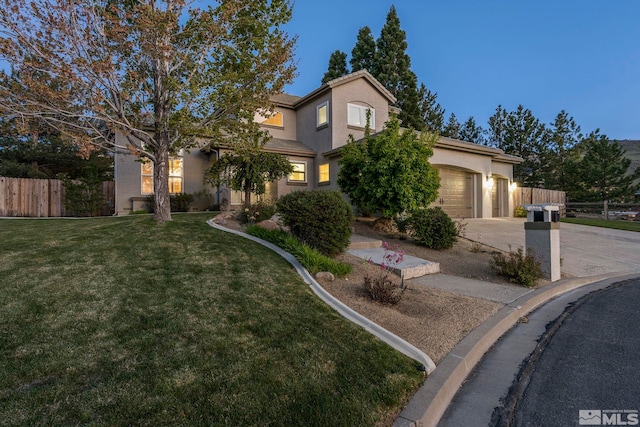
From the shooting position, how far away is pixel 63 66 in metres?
6.04

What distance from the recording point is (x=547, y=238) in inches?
261

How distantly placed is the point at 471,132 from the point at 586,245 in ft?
87.1

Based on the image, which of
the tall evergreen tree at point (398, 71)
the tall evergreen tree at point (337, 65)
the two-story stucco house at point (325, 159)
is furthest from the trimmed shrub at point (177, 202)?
the tall evergreen tree at point (337, 65)

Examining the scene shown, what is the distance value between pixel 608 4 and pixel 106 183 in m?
40.6

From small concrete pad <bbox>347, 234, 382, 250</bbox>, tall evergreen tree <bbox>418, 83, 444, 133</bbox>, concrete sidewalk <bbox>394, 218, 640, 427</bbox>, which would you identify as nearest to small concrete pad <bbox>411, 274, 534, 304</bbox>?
concrete sidewalk <bbox>394, 218, 640, 427</bbox>

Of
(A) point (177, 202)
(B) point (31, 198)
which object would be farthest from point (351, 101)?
(B) point (31, 198)

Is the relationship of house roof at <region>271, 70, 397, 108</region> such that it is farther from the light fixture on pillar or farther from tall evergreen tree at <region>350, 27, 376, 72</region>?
tall evergreen tree at <region>350, 27, 376, 72</region>

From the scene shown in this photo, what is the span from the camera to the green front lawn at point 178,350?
216 cm

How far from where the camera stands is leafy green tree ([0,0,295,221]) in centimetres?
625

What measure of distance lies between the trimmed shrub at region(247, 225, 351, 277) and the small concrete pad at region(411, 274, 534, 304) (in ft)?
5.00

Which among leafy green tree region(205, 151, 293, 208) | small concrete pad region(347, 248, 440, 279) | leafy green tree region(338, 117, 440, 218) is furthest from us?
leafy green tree region(205, 151, 293, 208)

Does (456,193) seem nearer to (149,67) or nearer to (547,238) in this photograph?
(547,238)

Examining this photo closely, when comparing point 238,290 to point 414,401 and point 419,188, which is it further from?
point 419,188

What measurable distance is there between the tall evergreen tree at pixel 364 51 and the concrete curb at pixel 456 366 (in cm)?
2750
